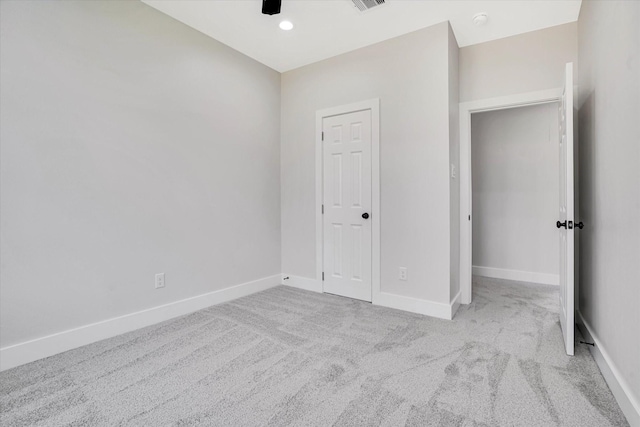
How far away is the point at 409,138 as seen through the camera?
3.06m

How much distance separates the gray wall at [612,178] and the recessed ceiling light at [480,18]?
71cm

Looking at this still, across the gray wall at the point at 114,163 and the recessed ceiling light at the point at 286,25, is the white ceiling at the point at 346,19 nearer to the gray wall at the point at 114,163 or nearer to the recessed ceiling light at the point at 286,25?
the recessed ceiling light at the point at 286,25

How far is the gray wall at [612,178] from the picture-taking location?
1475 mm

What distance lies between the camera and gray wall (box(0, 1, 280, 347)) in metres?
2.04

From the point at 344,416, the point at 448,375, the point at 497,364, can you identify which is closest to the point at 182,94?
the point at 344,416

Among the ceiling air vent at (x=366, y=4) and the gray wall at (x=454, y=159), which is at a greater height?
the ceiling air vent at (x=366, y=4)

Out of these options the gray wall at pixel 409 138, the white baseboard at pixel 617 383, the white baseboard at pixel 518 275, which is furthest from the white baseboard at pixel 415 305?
the white baseboard at pixel 518 275

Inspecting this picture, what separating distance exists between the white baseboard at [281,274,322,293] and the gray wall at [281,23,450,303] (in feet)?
2.83

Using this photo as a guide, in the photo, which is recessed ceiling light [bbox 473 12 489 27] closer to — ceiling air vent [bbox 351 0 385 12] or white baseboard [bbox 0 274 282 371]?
ceiling air vent [bbox 351 0 385 12]

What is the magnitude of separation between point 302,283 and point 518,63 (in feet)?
10.9

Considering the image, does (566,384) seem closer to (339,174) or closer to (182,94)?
(339,174)

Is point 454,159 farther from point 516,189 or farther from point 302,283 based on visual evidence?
point 302,283

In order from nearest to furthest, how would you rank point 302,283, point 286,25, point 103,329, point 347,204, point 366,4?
point 103,329 → point 366,4 → point 286,25 → point 347,204 → point 302,283

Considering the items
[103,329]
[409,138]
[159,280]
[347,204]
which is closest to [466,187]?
[409,138]
